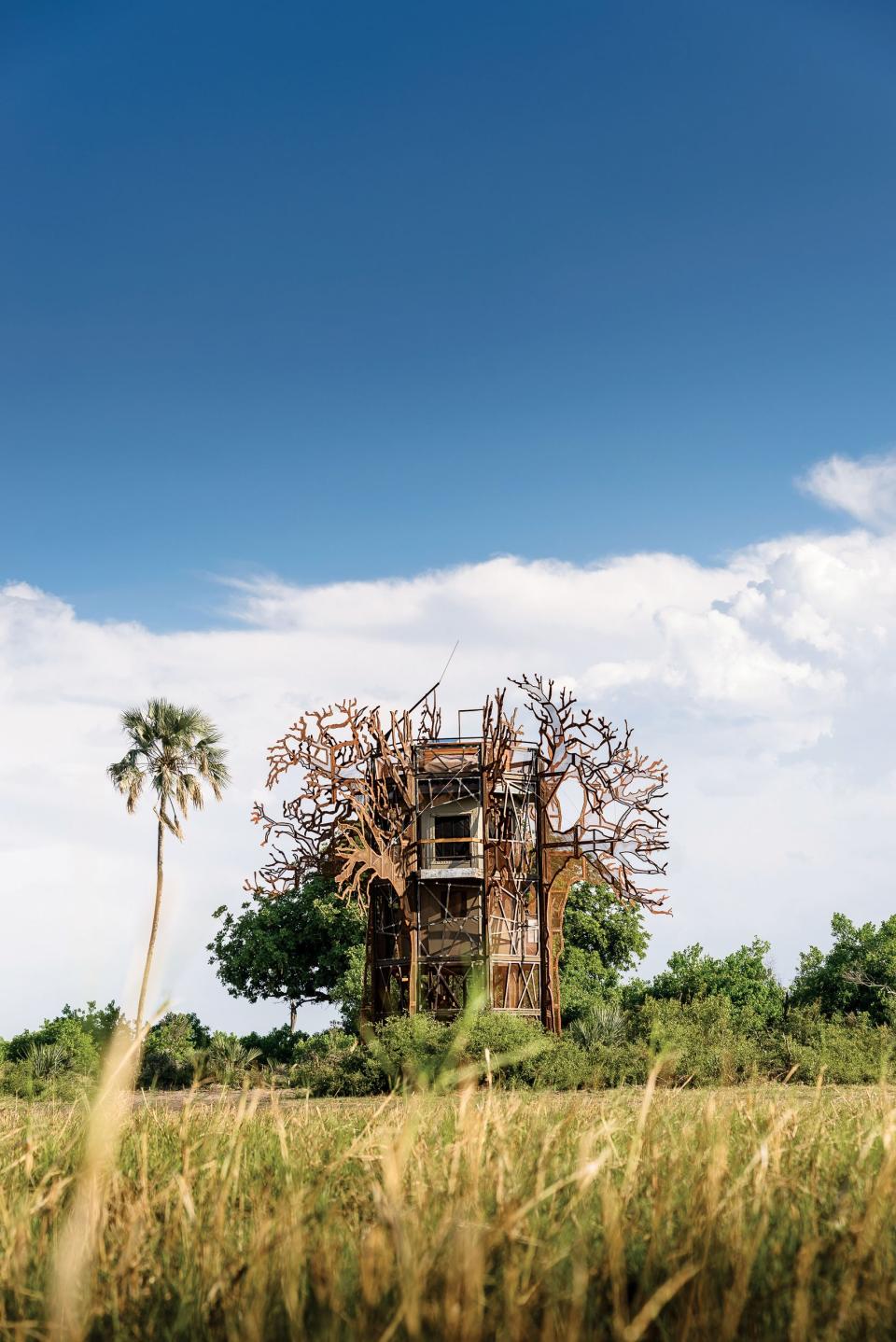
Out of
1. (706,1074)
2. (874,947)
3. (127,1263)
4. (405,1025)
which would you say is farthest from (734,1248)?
(874,947)

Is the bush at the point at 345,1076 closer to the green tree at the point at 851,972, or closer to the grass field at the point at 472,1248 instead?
the grass field at the point at 472,1248

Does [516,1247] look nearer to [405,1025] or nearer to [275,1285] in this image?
[275,1285]

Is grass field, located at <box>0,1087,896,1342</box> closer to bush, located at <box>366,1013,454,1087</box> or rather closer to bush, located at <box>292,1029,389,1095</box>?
bush, located at <box>366,1013,454,1087</box>

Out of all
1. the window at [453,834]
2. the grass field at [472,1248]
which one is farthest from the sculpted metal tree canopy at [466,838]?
the grass field at [472,1248]

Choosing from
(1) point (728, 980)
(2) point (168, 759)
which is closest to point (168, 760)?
(2) point (168, 759)

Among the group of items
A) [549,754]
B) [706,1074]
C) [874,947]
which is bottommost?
[706,1074]

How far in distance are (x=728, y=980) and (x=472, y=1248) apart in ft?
125

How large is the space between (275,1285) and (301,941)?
125ft

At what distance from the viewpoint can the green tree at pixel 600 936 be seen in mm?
40438

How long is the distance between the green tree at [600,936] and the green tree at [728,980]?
169 cm

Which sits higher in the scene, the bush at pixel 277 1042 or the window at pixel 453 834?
the window at pixel 453 834

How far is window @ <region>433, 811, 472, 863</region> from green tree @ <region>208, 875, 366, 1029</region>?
1083cm

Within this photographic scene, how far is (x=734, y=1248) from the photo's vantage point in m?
3.50

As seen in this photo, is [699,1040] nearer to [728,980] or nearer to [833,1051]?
[833,1051]
